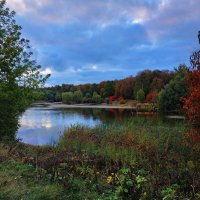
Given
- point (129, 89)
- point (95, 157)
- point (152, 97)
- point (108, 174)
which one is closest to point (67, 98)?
point (129, 89)

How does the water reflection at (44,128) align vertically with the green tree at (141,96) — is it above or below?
below

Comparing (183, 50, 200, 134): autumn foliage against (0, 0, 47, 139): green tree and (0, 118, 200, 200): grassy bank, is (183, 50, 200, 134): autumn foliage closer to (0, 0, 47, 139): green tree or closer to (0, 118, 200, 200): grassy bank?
Answer: (0, 118, 200, 200): grassy bank

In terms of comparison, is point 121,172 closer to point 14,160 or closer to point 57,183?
point 57,183

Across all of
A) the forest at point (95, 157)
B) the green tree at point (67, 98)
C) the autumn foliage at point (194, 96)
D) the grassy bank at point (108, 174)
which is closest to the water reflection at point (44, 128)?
the forest at point (95, 157)

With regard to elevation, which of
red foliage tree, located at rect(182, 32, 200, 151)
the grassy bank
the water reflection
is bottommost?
the water reflection

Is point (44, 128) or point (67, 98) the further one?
point (67, 98)

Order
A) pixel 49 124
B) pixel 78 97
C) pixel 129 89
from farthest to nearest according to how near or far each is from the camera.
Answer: pixel 78 97 < pixel 129 89 < pixel 49 124

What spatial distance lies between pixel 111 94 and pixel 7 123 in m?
120

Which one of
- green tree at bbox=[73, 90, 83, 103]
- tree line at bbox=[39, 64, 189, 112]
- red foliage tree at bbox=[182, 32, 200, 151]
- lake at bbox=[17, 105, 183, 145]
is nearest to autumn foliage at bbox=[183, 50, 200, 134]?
red foliage tree at bbox=[182, 32, 200, 151]

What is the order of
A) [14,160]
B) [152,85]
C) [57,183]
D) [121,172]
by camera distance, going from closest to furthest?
[57,183], [121,172], [14,160], [152,85]

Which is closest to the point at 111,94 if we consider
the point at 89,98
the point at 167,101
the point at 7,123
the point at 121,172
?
the point at 89,98

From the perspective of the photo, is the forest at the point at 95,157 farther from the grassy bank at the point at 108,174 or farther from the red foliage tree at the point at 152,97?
the red foliage tree at the point at 152,97

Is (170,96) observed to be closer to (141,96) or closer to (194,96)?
(141,96)

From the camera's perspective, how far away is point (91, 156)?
917 centimetres
